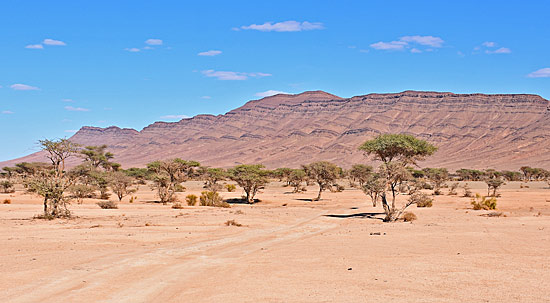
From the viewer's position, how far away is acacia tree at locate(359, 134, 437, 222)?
79.4 ft

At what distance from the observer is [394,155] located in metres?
26.5

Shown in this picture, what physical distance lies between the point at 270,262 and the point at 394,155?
15.7 meters

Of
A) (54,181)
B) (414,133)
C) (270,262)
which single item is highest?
(414,133)

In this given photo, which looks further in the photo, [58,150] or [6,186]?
[6,186]

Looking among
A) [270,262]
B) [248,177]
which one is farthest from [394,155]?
[248,177]

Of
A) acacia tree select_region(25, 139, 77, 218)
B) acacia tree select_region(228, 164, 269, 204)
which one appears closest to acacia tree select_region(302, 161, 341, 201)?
acacia tree select_region(228, 164, 269, 204)

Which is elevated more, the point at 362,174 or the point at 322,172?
the point at 322,172

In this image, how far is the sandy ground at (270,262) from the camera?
919 cm

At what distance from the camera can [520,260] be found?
12.4 meters

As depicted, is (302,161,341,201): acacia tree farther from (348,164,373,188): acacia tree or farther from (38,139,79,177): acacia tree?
(38,139,79,177): acacia tree

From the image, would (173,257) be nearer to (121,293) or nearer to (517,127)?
(121,293)

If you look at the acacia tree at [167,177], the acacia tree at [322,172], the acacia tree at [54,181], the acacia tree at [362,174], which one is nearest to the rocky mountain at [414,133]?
the acacia tree at [362,174]

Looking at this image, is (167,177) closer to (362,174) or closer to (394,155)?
(394,155)

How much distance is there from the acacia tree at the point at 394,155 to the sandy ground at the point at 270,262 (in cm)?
274
